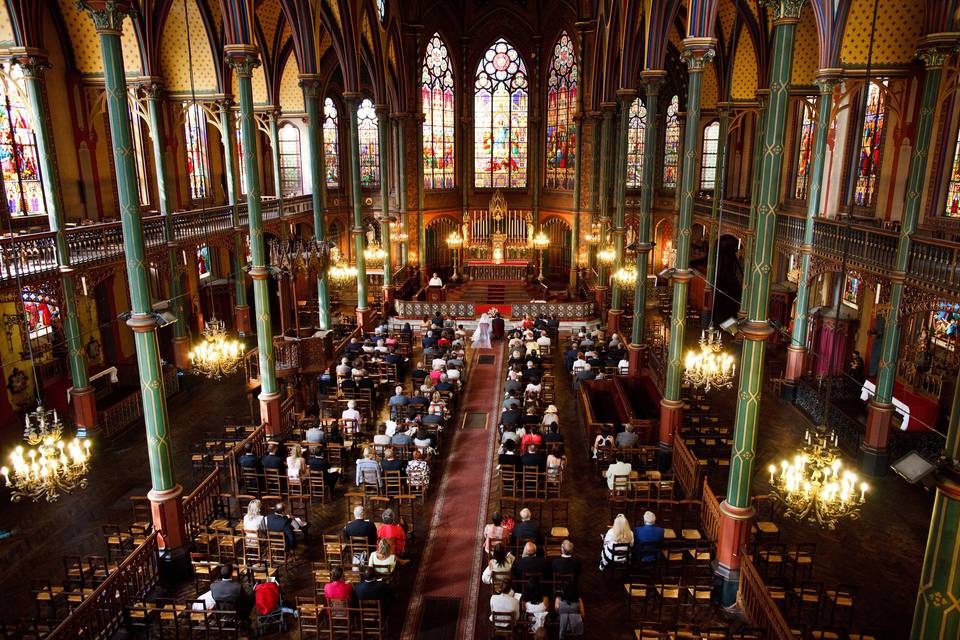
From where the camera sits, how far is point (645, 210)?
19.0 m

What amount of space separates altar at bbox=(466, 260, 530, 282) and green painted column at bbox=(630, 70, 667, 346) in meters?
14.7

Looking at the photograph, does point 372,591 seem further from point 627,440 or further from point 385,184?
point 385,184

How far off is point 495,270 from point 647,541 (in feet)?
80.2

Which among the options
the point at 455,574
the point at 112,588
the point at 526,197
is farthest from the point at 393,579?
the point at 526,197

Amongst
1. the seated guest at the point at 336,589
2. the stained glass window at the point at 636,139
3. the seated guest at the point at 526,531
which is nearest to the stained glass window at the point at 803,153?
the stained glass window at the point at 636,139

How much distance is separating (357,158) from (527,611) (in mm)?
20299

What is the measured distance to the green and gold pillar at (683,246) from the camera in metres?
13.4

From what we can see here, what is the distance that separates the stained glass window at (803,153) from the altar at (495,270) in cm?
1427

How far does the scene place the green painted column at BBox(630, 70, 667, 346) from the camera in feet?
56.3

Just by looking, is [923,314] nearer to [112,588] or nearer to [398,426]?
[398,426]

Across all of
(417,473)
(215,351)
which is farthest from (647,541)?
(215,351)

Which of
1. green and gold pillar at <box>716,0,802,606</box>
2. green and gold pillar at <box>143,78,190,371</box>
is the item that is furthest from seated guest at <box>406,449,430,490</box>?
green and gold pillar at <box>143,78,190,371</box>

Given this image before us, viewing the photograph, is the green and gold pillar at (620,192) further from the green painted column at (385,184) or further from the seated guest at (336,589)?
the seated guest at (336,589)

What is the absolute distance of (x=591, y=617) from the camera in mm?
10039
